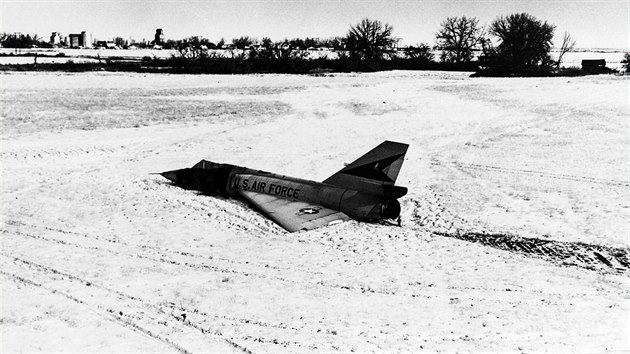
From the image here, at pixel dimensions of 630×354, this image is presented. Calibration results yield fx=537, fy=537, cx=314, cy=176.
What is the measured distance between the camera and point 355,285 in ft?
38.5

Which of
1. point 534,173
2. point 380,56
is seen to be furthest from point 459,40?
point 534,173

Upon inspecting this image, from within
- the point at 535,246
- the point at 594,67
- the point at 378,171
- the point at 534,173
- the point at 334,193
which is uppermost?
the point at 594,67

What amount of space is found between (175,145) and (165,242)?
12.8m

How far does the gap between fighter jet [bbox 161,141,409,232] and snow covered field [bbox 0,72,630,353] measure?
55 cm

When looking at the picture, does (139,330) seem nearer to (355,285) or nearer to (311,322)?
(311,322)

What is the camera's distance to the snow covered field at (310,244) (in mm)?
9773

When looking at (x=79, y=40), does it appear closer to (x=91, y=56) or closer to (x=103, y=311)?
(x=91, y=56)

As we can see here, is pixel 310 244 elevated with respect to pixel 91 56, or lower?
lower

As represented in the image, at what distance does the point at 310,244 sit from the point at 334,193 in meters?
2.85

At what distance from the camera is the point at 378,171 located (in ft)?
53.6

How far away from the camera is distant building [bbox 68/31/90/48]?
417 feet

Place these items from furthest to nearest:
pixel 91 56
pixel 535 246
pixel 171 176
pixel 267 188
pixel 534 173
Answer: pixel 91 56, pixel 534 173, pixel 171 176, pixel 267 188, pixel 535 246

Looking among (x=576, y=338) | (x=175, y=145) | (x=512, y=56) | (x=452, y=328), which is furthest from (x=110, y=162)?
(x=512, y=56)

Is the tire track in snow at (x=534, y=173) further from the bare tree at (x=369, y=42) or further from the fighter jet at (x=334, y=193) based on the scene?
the bare tree at (x=369, y=42)
